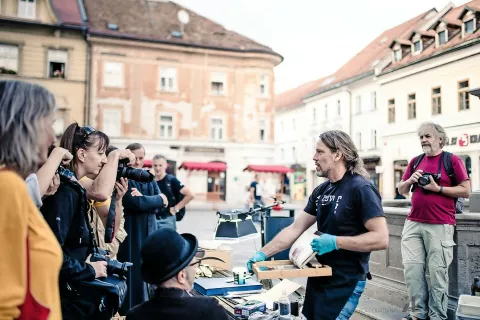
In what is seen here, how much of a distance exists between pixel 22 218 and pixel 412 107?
2692 cm

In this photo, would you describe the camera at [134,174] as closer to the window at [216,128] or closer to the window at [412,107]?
the window at [412,107]

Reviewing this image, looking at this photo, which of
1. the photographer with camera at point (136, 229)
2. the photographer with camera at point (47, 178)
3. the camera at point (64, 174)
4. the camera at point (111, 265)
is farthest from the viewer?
the photographer with camera at point (136, 229)

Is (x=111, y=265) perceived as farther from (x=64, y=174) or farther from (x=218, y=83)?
(x=218, y=83)

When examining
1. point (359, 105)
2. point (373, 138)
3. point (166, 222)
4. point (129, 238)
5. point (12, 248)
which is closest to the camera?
point (12, 248)

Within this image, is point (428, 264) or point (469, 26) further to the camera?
point (469, 26)

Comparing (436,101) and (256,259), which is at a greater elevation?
(436,101)

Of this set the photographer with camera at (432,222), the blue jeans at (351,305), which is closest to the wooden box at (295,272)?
the blue jeans at (351,305)

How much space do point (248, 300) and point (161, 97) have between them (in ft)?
84.3

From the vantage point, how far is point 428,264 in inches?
171

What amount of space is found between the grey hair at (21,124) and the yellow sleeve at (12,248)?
0.34ft

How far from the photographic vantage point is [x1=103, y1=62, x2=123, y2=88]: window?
87.6 ft

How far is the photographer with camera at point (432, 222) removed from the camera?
4.27 metres

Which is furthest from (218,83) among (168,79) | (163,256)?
(163,256)

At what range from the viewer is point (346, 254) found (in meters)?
2.75
